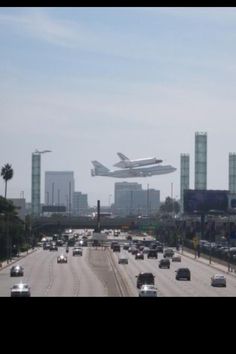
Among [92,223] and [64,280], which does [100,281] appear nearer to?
[64,280]

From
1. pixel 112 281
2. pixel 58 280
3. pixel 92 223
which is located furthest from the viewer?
pixel 92 223

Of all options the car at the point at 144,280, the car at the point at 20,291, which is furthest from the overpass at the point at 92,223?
the car at the point at 20,291

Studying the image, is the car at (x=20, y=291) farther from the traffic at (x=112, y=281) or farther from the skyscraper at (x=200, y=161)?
the skyscraper at (x=200, y=161)

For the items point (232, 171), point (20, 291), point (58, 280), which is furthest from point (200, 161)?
point (20, 291)
